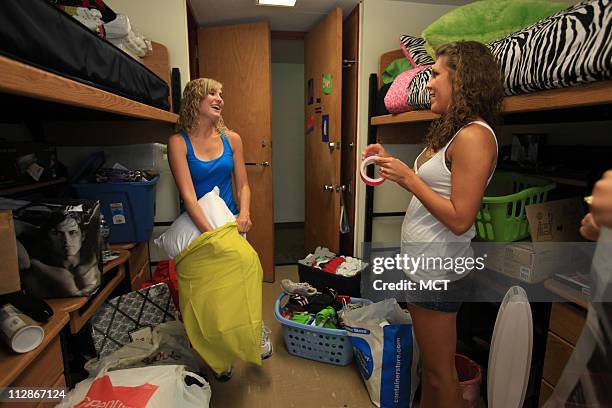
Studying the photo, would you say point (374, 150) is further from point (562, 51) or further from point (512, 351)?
point (512, 351)

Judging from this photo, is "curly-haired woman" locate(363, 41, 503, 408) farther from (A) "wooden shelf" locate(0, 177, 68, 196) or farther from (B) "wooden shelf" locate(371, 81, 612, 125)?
(A) "wooden shelf" locate(0, 177, 68, 196)

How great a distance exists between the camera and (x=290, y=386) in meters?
1.69

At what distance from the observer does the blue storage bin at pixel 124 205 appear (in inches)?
69.6

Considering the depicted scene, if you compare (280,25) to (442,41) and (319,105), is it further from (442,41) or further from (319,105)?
(442,41)

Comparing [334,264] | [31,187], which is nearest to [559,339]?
[334,264]

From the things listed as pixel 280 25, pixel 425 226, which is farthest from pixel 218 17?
pixel 425 226

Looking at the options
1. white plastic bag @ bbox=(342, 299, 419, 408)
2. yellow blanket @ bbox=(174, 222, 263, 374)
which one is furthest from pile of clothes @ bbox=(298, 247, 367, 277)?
yellow blanket @ bbox=(174, 222, 263, 374)

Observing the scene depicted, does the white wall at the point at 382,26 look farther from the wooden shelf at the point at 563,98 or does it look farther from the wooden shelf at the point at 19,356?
the wooden shelf at the point at 19,356

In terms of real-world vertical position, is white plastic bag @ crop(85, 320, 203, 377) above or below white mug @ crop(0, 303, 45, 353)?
below

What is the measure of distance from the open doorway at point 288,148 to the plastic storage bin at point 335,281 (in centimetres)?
143

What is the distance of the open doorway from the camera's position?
3979 millimetres

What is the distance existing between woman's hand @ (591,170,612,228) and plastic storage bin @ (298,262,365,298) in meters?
1.69

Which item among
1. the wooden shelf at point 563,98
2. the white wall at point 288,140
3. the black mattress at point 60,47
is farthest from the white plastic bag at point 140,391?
the white wall at point 288,140

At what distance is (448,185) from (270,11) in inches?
79.1
